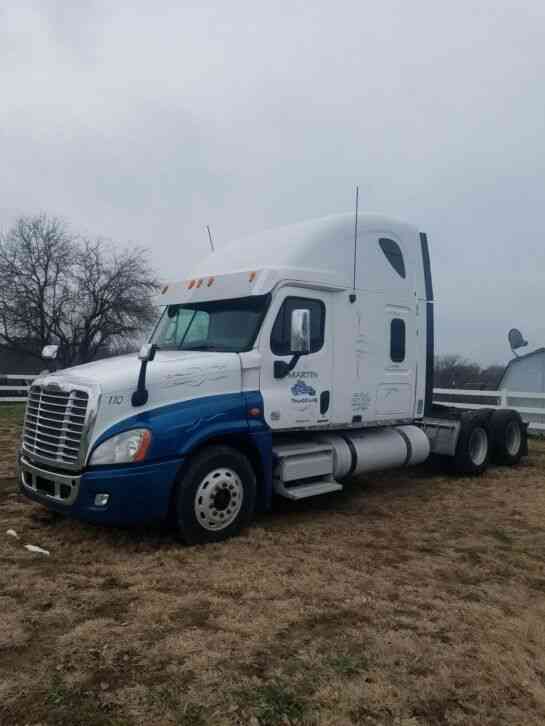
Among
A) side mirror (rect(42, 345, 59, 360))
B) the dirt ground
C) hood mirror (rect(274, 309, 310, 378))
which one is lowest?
the dirt ground

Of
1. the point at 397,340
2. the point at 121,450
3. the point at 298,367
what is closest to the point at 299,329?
the point at 298,367

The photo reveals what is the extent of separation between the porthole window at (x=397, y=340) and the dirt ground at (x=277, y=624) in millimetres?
2429

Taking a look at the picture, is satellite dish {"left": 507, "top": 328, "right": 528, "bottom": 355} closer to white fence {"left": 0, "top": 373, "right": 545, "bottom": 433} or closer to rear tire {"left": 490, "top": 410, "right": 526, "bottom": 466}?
white fence {"left": 0, "top": 373, "right": 545, "bottom": 433}

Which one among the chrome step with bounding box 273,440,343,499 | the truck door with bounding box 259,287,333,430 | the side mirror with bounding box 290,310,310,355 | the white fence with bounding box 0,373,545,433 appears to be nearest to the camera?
the side mirror with bounding box 290,310,310,355

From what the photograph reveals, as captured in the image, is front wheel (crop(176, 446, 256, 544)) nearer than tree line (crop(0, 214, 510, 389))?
Yes

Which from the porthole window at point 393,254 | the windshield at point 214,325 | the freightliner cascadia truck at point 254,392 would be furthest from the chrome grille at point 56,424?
the porthole window at point 393,254

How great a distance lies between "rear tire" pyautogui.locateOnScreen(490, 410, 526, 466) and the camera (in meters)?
10.3

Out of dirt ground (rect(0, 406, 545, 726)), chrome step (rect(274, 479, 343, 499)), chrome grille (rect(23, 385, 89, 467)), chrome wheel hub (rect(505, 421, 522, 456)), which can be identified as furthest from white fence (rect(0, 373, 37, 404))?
chrome wheel hub (rect(505, 421, 522, 456))

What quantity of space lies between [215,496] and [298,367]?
1.81 m

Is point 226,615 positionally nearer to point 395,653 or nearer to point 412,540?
point 395,653

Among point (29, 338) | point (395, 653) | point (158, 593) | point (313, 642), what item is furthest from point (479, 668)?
point (29, 338)

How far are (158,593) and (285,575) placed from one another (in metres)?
1.08

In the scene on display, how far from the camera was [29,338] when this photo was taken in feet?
117

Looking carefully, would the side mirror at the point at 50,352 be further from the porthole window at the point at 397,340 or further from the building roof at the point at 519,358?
the building roof at the point at 519,358
